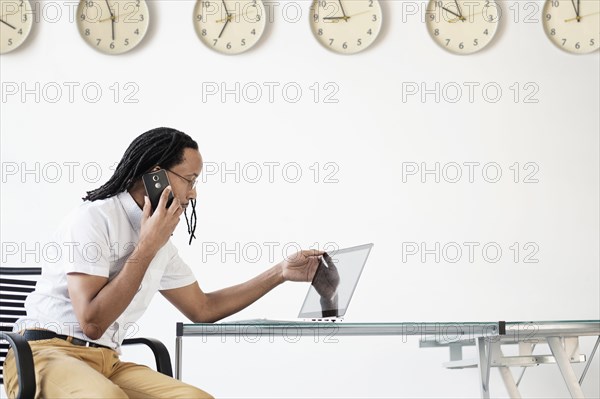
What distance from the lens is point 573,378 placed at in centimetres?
273

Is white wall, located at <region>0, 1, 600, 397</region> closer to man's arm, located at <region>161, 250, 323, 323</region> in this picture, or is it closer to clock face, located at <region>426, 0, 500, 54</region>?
clock face, located at <region>426, 0, 500, 54</region>

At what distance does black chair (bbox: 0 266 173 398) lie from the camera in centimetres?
187

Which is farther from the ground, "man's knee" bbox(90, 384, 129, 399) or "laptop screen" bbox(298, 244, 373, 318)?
"laptop screen" bbox(298, 244, 373, 318)

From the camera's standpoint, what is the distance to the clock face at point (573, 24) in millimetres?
4074

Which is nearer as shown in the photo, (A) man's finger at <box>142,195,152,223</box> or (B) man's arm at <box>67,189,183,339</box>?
(B) man's arm at <box>67,189,183,339</box>

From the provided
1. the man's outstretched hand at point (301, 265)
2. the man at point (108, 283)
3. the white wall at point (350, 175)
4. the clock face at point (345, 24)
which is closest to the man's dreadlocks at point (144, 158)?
the man at point (108, 283)

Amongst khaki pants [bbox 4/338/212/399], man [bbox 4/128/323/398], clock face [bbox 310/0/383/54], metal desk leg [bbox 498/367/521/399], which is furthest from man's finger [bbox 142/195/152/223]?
clock face [bbox 310/0/383/54]

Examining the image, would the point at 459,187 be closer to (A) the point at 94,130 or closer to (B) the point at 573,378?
(B) the point at 573,378

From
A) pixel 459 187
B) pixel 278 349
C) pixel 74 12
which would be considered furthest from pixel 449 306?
pixel 74 12

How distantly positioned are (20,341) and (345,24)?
254 centimetres

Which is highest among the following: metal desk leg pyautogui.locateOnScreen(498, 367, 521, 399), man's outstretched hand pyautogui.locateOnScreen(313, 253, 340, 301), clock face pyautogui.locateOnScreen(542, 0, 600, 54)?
clock face pyautogui.locateOnScreen(542, 0, 600, 54)

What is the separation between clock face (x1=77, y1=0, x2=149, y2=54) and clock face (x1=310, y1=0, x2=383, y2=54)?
2.65ft

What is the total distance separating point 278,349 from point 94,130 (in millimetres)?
1317

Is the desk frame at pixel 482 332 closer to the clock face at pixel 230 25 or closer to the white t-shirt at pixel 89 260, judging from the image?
the white t-shirt at pixel 89 260
